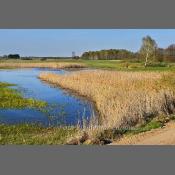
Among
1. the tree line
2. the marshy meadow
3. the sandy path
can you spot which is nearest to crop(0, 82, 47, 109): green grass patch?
the marshy meadow

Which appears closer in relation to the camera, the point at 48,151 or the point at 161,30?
the point at 48,151

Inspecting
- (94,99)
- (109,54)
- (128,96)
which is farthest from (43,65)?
(128,96)

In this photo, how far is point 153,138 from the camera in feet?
38.9

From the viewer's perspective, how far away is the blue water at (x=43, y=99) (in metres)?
14.4

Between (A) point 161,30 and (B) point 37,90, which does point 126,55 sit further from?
(B) point 37,90

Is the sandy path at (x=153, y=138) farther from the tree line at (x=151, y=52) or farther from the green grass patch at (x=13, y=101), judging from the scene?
the green grass patch at (x=13, y=101)

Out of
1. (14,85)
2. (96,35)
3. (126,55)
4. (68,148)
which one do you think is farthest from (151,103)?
(14,85)

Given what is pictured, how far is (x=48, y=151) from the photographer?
11.7 m

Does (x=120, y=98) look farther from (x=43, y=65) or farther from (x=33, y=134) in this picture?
(x=33, y=134)

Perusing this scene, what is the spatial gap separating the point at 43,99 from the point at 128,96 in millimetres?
2782

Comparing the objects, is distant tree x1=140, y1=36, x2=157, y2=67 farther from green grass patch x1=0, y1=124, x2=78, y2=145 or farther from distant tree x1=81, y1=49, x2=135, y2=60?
green grass patch x1=0, y1=124, x2=78, y2=145

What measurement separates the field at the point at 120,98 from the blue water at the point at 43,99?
0.40m

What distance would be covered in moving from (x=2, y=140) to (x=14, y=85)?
303cm

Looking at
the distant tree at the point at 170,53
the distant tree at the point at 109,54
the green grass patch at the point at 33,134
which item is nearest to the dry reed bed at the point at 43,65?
the distant tree at the point at 109,54
